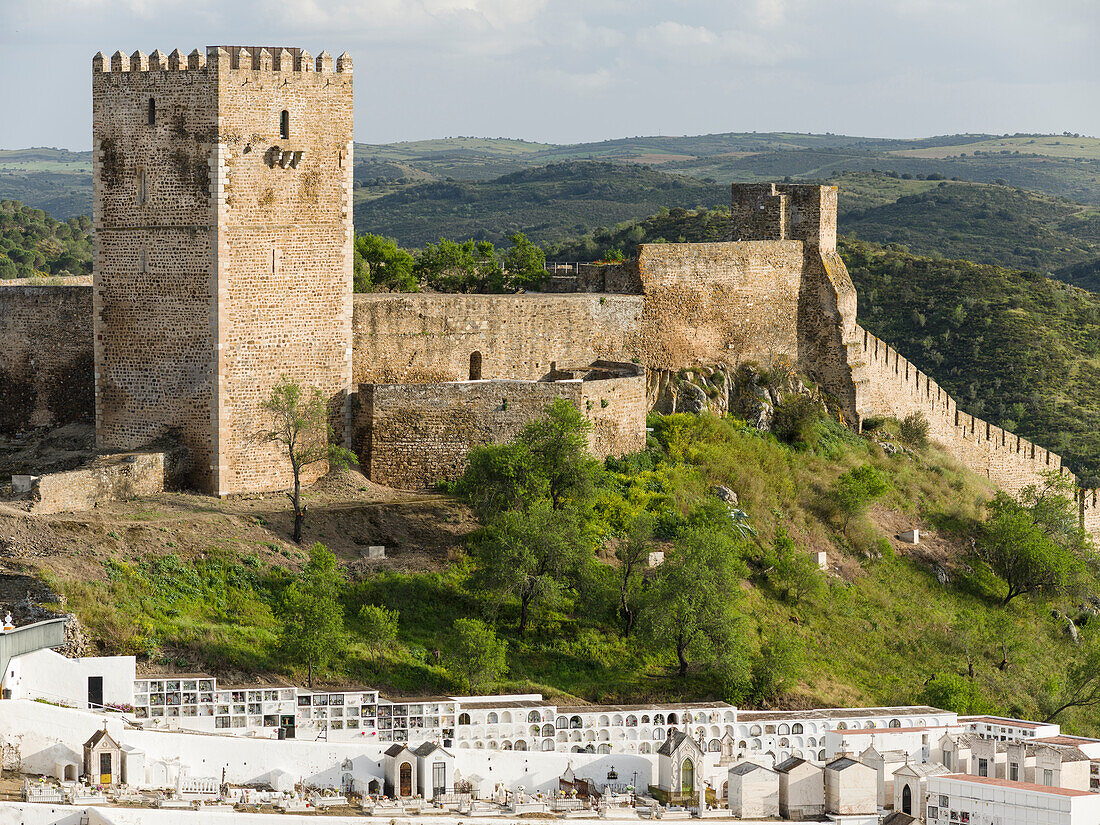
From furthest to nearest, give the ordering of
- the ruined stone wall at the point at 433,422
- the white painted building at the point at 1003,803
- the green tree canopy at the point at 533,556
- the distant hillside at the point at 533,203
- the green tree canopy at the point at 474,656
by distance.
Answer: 1. the distant hillside at the point at 533,203
2. the ruined stone wall at the point at 433,422
3. the green tree canopy at the point at 533,556
4. the green tree canopy at the point at 474,656
5. the white painted building at the point at 1003,803

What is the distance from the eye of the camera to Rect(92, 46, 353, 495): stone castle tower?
32.3 metres

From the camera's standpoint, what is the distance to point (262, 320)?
3297 cm

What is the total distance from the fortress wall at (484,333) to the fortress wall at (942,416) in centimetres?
735

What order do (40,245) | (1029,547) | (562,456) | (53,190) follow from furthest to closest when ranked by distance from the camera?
(53,190) < (40,245) < (1029,547) < (562,456)

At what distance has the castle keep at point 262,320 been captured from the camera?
32.4 m

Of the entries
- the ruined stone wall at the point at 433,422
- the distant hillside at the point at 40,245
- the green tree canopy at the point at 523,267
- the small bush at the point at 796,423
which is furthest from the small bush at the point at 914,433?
the distant hillside at the point at 40,245

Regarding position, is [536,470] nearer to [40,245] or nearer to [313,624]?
[313,624]

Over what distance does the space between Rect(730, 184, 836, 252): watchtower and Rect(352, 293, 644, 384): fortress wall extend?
17.6 feet

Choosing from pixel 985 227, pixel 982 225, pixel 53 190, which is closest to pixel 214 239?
pixel 985 227

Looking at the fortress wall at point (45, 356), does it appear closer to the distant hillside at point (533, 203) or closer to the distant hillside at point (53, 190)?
the distant hillside at point (533, 203)

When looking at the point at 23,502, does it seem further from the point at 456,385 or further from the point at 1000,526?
the point at 1000,526

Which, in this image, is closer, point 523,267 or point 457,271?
point 523,267

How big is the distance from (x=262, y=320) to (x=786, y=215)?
15.8m

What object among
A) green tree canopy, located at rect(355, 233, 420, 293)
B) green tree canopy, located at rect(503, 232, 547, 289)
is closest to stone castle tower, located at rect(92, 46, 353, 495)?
green tree canopy, located at rect(355, 233, 420, 293)
